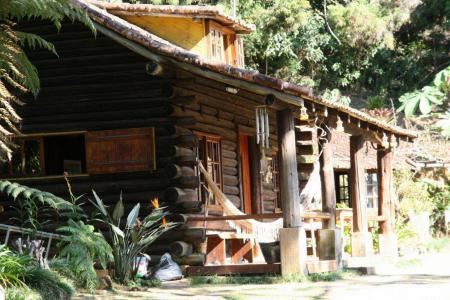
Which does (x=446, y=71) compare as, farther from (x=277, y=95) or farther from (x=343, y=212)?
(x=343, y=212)

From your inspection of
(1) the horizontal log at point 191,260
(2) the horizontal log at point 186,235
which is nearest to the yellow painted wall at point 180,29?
(2) the horizontal log at point 186,235

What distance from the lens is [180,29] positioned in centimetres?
1884

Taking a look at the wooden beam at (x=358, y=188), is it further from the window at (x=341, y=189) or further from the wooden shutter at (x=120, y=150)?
the window at (x=341, y=189)

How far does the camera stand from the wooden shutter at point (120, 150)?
16.2 metres

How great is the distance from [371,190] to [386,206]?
37.5 ft

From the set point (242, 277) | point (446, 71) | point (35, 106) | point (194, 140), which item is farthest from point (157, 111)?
point (446, 71)

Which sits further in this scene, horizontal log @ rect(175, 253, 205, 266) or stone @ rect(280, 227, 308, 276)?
horizontal log @ rect(175, 253, 205, 266)

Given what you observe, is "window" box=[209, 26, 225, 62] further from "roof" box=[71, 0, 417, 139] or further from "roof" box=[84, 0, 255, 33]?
"roof" box=[71, 0, 417, 139]

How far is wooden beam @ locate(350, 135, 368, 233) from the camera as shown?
18906mm

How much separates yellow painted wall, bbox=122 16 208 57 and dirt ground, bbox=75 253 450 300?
577 centimetres

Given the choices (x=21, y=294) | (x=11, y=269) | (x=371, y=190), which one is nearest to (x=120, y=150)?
(x=11, y=269)

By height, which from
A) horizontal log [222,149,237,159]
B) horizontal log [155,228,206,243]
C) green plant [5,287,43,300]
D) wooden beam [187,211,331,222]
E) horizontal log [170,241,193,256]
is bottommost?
green plant [5,287,43,300]

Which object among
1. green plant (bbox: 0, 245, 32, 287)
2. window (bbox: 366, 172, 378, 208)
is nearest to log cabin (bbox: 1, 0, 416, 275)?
green plant (bbox: 0, 245, 32, 287)

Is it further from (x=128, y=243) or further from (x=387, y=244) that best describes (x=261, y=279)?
(x=387, y=244)
